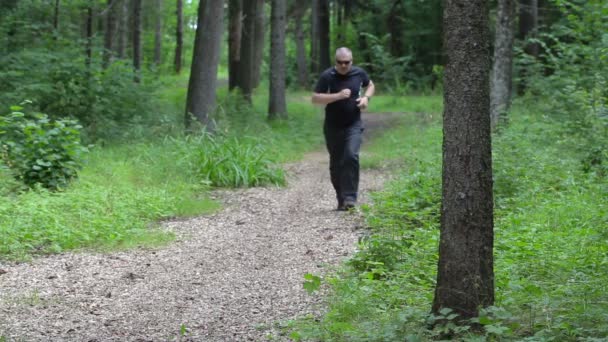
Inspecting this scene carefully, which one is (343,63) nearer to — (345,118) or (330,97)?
(330,97)

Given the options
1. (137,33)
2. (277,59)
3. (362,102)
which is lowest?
(362,102)

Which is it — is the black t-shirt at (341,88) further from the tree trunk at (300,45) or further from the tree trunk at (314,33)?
the tree trunk at (314,33)

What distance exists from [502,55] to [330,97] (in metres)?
7.32

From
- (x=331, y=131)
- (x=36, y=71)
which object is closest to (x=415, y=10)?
(x=36, y=71)

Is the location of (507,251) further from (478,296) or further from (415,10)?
(415,10)

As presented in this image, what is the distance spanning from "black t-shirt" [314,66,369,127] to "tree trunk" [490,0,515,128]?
5823 mm

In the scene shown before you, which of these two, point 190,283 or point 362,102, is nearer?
point 190,283

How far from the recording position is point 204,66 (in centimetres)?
1739

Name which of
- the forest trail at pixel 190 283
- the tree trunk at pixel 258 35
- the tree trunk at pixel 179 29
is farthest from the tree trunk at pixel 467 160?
the tree trunk at pixel 179 29

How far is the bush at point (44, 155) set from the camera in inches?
419

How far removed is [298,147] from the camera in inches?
766

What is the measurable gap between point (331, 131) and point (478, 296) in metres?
6.06

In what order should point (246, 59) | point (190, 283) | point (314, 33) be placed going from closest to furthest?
1. point (190, 283)
2. point (246, 59)
3. point (314, 33)

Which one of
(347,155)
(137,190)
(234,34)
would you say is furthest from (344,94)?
(234,34)
